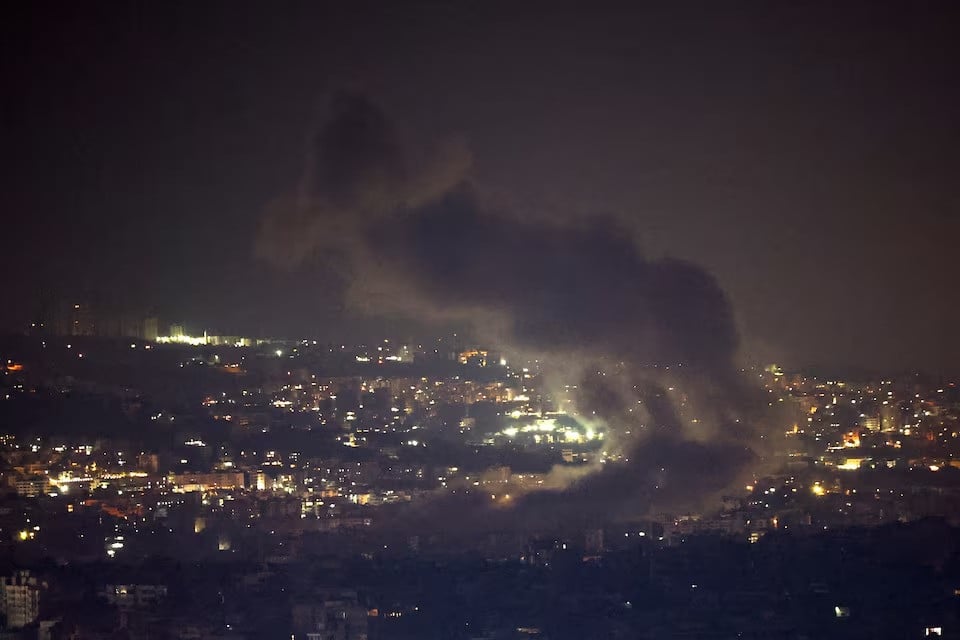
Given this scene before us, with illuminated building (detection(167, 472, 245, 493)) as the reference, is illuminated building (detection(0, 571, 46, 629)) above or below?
below

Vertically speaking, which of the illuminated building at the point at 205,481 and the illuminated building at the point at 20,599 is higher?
the illuminated building at the point at 205,481

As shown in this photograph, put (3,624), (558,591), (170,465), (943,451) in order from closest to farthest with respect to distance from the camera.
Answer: (3,624), (558,591), (170,465), (943,451)

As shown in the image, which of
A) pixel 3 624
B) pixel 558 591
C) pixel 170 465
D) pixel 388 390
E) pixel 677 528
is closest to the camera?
pixel 3 624

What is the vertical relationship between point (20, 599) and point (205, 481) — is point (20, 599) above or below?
below

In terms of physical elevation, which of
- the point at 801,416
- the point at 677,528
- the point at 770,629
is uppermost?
the point at 801,416

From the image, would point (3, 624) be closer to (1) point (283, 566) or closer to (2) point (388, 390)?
(1) point (283, 566)

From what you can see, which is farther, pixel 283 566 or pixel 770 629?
pixel 283 566

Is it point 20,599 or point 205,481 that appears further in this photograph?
point 205,481

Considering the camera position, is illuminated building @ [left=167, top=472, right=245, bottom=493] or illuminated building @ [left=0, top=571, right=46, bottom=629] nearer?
illuminated building @ [left=0, top=571, right=46, bottom=629]

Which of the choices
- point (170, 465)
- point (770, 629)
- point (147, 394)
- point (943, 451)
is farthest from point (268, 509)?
point (943, 451)

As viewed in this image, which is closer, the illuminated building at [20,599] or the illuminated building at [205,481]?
the illuminated building at [20,599]

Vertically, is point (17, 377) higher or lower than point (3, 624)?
higher
